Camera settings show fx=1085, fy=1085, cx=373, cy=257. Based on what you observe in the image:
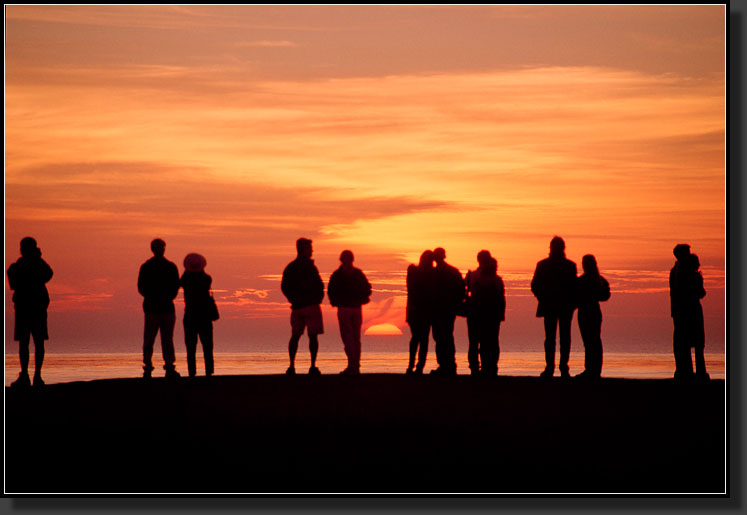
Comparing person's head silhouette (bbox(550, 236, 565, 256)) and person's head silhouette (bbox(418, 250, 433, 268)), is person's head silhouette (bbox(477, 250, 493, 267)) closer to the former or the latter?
person's head silhouette (bbox(418, 250, 433, 268))

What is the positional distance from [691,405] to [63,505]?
6927 millimetres

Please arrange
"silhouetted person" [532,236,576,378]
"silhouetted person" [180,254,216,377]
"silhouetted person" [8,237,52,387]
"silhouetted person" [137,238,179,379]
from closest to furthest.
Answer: "silhouetted person" [8,237,52,387] → "silhouetted person" [137,238,179,379] → "silhouetted person" [532,236,576,378] → "silhouetted person" [180,254,216,377]

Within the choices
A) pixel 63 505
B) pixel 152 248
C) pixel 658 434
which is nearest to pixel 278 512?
pixel 63 505

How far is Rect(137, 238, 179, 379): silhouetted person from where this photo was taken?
15.4 m

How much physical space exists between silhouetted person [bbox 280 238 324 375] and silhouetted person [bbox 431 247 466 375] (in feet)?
5.73

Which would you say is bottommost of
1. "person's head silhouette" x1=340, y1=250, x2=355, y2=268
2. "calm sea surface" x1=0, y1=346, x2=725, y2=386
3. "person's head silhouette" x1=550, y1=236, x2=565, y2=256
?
"calm sea surface" x1=0, y1=346, x2=725, y2=386

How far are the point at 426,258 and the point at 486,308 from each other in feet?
3.85

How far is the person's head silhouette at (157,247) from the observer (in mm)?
15484

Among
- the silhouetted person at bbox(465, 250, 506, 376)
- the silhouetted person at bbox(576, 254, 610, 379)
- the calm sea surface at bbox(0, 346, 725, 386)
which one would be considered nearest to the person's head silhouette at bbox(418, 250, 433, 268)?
the silhouetted person at bbox(465, 250, 506, 376)

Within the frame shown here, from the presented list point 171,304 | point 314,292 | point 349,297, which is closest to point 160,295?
point 171,304

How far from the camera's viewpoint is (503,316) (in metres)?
16.4

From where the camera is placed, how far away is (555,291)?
15602 millimetres

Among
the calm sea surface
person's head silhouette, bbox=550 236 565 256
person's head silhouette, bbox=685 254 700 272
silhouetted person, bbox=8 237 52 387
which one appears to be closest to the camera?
silhouetted person, bbox=8 237 52 387

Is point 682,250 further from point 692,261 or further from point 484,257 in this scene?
point 484,257
